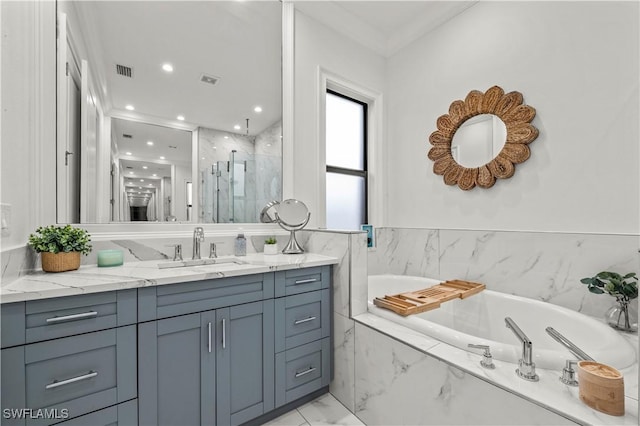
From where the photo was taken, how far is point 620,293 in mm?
1456

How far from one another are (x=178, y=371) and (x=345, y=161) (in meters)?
2.22

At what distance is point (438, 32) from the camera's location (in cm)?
254

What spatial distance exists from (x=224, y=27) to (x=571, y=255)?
112 inches

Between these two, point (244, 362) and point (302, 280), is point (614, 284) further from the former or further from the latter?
point (244, 362)

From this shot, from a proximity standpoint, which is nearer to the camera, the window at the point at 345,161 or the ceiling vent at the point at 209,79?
the ceiling vent at the point at 209,79

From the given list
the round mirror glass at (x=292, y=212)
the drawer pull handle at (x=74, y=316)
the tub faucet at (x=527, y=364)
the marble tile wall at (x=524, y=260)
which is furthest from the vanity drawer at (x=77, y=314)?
the marble tile wall at (x=524, y=260)

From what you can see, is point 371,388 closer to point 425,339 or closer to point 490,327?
Answer: point 425,339

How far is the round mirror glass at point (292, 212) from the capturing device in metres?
2.10

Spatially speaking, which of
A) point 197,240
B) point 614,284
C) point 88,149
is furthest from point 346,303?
point 88,149

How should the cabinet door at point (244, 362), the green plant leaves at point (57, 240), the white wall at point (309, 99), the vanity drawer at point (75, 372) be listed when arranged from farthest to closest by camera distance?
the white wall at point (309, 99)
the cabinet door at point (244, 362)
the green plant leaves at point (57, 240)
the vanity drawer at point (75, 372)

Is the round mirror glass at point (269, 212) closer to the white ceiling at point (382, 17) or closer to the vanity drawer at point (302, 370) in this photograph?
the vanity drawer at point (302, 370)

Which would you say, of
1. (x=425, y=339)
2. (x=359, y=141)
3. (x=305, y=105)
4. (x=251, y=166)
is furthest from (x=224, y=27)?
(x=425, y=339)

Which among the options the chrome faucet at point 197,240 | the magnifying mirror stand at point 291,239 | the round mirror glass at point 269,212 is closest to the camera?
the chrome faucet at point 197,240

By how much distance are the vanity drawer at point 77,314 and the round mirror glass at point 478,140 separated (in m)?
2.48
